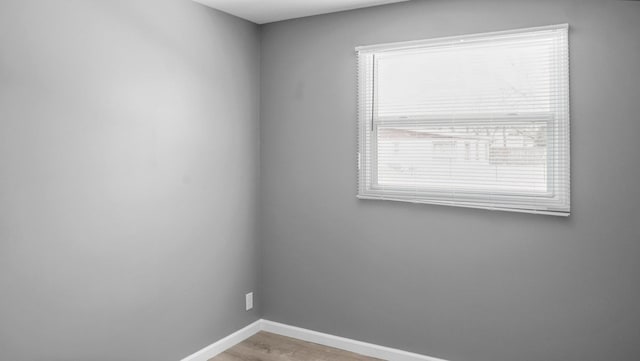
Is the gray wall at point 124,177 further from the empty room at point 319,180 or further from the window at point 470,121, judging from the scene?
the window at point 470,121

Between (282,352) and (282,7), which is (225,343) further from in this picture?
(282,7)

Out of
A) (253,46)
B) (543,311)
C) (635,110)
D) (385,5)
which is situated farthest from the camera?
(253,46)

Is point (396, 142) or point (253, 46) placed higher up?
point (253, 46)

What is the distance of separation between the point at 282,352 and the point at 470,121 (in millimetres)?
2063

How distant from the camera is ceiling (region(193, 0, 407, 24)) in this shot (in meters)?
3.13

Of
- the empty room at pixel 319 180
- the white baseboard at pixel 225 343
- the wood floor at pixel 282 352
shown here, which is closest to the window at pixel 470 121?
the empty room at pixel 319 180

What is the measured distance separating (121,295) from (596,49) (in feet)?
9.83

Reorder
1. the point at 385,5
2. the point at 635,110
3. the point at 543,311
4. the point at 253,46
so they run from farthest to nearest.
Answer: the point at 253,46, the point at 385,5, the point at 543,311, the point at 635,110

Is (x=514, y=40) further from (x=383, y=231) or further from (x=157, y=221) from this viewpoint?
(x=157, y=221)

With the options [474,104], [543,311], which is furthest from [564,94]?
[543,311]

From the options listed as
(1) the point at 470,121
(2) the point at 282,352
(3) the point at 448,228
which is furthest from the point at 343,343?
(1) the point at 470,121

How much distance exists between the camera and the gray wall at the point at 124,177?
7.17ft

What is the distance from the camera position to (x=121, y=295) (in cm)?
266

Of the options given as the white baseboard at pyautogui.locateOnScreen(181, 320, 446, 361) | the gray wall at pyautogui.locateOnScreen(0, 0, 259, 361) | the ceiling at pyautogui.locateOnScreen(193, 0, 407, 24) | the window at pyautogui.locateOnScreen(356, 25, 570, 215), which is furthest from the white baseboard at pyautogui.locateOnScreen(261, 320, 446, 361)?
the ceiling at pyautogui.locateOnScreen(193, 0, 407, 24)
